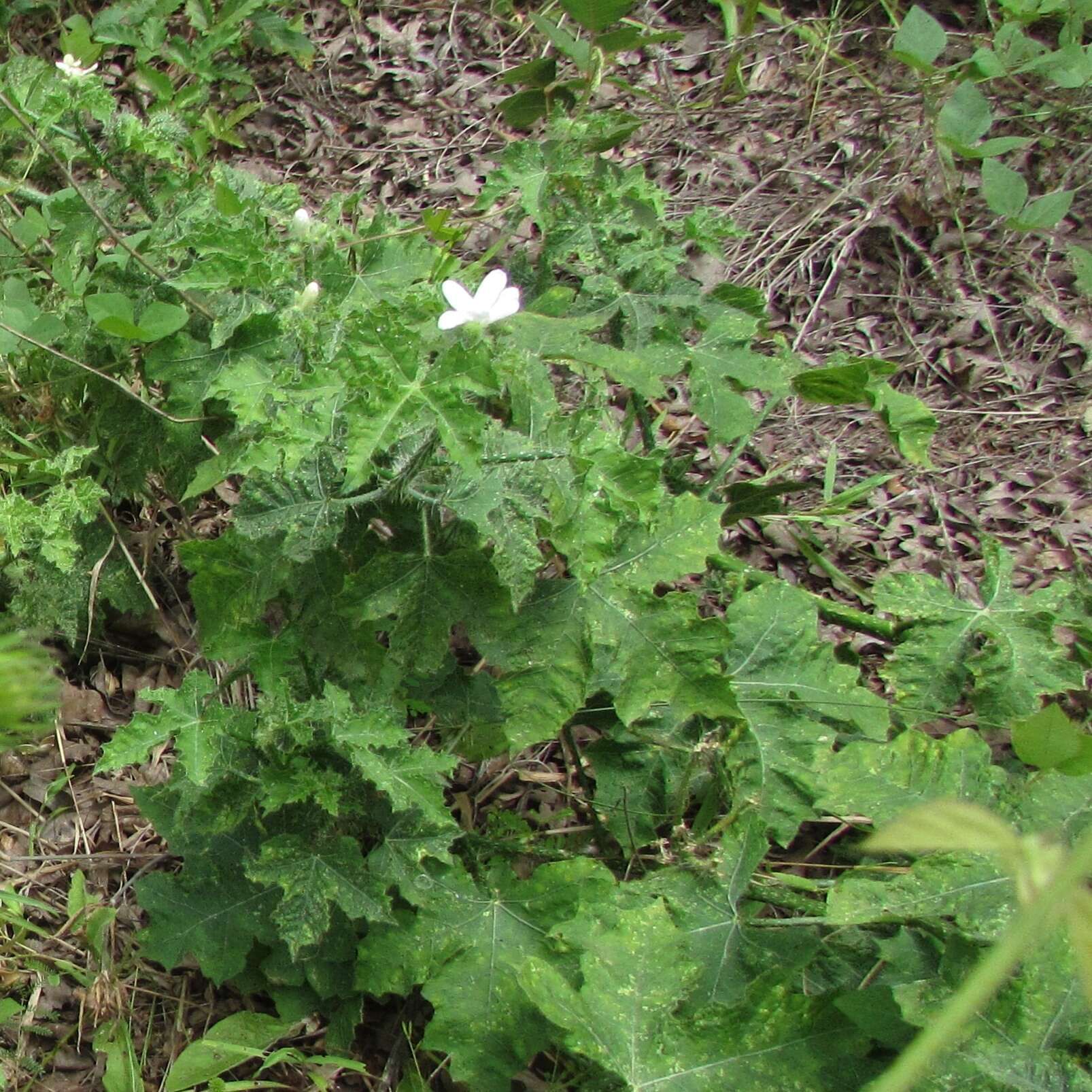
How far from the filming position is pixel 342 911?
196 cm

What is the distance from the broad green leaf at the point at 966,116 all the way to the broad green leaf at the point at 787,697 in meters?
1.85

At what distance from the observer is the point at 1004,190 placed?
3.04m

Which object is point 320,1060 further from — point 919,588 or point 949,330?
point 949,330

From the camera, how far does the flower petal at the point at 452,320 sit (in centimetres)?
151

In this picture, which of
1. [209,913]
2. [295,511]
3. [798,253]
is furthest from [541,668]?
[798,253]

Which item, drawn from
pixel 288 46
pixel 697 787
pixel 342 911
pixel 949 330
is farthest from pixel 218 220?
pixel 949 330

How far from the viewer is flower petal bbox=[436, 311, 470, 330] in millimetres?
1508

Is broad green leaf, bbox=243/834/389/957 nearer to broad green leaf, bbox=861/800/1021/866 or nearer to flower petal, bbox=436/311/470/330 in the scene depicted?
flower petal, bbox=436/311/470/330

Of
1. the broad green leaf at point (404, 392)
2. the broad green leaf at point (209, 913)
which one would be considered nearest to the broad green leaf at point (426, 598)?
the broad green leaf at point (404, 392)

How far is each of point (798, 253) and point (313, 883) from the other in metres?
2.60

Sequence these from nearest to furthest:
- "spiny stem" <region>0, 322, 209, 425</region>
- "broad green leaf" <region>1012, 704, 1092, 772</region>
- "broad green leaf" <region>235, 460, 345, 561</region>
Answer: "broad green leaf" <region>235, 460, 345, 561</region>
"broad green leaf" <region>1012, 704, 1092, 772</region>
"spiny stem" <region>0, 322, 209, 425</region>

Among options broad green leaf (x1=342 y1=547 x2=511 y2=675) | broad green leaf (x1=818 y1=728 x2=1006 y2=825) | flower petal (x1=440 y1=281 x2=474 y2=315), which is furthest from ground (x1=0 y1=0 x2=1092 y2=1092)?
flower petal (x1=440 y1=281 x2=474 y2=315)

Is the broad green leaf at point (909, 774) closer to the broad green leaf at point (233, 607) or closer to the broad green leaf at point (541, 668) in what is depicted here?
the broad green leaf at point (541, 668)

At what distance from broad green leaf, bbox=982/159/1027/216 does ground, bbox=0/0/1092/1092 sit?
0.31 m
